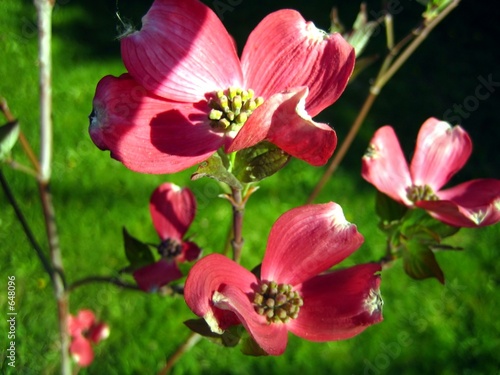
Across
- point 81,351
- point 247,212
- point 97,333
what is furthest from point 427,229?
point 247,212

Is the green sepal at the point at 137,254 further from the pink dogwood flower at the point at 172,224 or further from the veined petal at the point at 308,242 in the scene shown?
the veined petal at the point at 308,242

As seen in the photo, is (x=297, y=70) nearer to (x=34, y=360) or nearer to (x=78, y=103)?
(x=34, y=360)

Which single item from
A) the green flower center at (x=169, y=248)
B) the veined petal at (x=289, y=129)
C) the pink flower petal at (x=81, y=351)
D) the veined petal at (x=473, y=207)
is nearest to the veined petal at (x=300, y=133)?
the veined petal at (x=289, y=129)

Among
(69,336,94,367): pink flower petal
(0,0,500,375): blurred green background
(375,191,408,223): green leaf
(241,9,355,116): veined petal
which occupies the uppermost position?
(241,9,355,116): veined petal

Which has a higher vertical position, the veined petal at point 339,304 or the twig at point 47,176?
the veined petal at point 339,304

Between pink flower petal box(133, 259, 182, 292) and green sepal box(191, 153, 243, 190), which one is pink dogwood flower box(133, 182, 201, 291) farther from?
green sepal box(191, 153, 243, 190)

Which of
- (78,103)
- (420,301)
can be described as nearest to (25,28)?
(78,103)

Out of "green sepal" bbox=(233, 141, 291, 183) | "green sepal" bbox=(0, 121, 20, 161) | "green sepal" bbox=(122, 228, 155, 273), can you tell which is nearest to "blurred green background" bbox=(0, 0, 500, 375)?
"green sepal" bbox=(122, 228, 155, 273)
